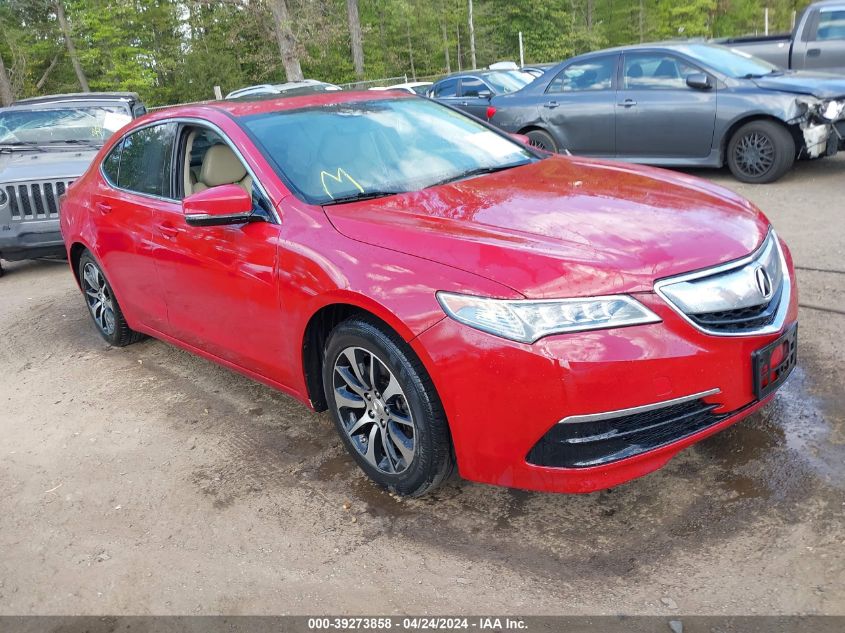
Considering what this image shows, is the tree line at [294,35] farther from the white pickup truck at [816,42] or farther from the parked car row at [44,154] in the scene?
the white pickup truck at [816,42]

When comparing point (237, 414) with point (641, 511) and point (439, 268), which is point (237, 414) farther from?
point (641, 511)

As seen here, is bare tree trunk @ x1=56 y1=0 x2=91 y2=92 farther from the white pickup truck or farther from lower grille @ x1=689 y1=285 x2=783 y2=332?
lower grille @ x1=689 y1=285 x2=783 y2=332

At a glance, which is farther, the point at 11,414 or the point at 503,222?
the point at 11,414

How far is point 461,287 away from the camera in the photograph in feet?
8.68

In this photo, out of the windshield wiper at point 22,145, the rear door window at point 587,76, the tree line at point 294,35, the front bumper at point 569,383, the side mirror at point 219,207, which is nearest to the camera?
the front bumper at point 569,383

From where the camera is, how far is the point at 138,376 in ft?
16.0

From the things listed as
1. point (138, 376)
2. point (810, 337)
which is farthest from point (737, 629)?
point (138, 376)

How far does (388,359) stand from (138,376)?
2.63 meters

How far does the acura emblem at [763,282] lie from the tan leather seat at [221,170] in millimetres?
2268

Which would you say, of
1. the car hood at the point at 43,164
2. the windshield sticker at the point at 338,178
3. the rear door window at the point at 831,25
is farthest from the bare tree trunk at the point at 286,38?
the windshield sticker at the point at 338,178

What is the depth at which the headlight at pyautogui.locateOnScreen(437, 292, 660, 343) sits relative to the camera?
2520 millimetres

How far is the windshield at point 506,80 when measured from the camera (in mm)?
13445

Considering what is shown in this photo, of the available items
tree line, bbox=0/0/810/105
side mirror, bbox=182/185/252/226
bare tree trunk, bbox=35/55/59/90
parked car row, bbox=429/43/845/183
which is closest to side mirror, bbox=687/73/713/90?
parked car row, bbox=429/43/845/183

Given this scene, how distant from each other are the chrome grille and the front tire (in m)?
5.71
